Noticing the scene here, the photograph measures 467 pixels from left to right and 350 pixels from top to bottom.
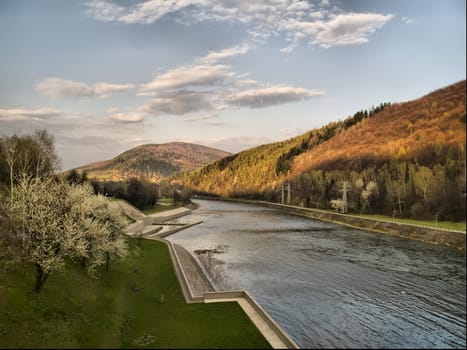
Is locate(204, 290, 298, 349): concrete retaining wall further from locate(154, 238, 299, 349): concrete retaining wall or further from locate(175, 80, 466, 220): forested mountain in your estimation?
locate(175, 80, 466, 220): forested mountain

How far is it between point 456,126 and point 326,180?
7545 cm

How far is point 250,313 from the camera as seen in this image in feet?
60.9

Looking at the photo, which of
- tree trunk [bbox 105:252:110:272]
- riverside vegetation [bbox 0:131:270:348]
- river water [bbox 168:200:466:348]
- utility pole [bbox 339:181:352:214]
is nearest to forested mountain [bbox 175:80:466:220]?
utility pole [bbox 339:181:352:214]

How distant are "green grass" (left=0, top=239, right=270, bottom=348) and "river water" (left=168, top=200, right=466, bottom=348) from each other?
415 centimetres

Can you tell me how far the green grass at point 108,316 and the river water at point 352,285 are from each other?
4146 millimetres

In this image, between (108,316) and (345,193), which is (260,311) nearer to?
(108,316)

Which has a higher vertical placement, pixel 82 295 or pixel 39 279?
pixel 39 279

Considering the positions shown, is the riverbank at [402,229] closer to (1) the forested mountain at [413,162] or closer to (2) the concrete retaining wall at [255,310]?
(1) the forested mountain at [413,162]

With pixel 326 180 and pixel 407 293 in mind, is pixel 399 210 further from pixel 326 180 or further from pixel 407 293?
pixel 326 180

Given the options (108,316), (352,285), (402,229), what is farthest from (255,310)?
(402,229)

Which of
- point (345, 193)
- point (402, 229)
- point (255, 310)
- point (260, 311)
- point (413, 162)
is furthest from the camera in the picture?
point (345, 193)

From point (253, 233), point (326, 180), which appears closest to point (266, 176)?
point (326, 180)

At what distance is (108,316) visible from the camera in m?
18.0

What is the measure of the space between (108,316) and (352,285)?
18.4 meters
